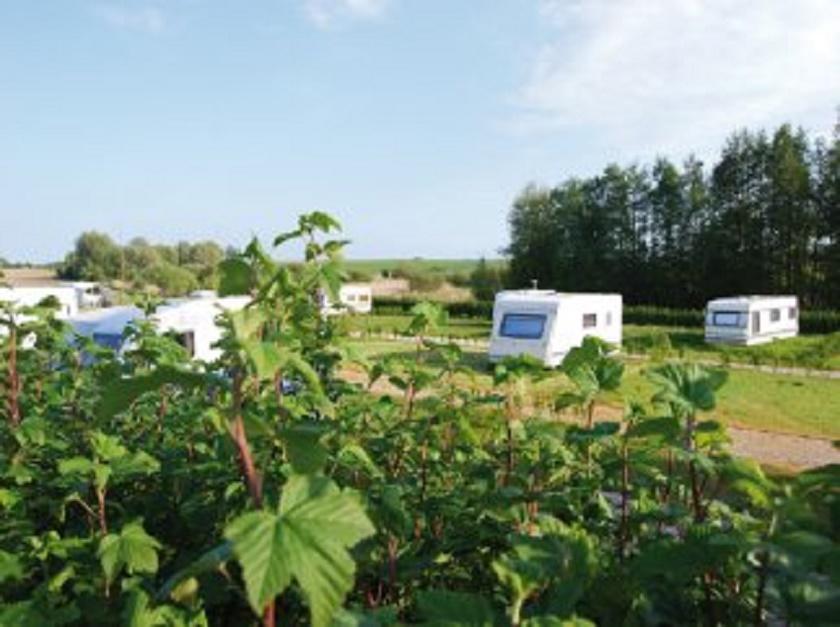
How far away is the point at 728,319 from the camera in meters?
25.9

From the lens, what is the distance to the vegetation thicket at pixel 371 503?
129 centimetres

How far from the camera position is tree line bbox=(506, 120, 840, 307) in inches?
1574

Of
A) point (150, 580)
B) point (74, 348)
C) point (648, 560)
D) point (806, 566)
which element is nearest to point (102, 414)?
point (150, 580)

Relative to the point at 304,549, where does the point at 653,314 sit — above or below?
below

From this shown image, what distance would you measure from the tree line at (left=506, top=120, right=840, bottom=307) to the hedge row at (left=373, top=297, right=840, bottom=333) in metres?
4.83

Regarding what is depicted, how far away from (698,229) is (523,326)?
27811 mm

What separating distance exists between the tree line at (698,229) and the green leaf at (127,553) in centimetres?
4245

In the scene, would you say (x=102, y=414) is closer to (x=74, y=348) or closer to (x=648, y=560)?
(x=648, y=560)

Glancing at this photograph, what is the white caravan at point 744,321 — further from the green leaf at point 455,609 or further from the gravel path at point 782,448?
the green leaf at point 455,609

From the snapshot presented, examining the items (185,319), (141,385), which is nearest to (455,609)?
(141,385)

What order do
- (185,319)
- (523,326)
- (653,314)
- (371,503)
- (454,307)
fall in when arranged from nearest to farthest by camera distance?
(371,503) < (185,319) < (523,326) < (653,314) < (454,307)

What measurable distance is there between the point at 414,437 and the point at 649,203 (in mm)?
46031

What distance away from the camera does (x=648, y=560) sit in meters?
1.54

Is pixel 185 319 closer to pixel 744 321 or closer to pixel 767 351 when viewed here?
pixel 767 351
